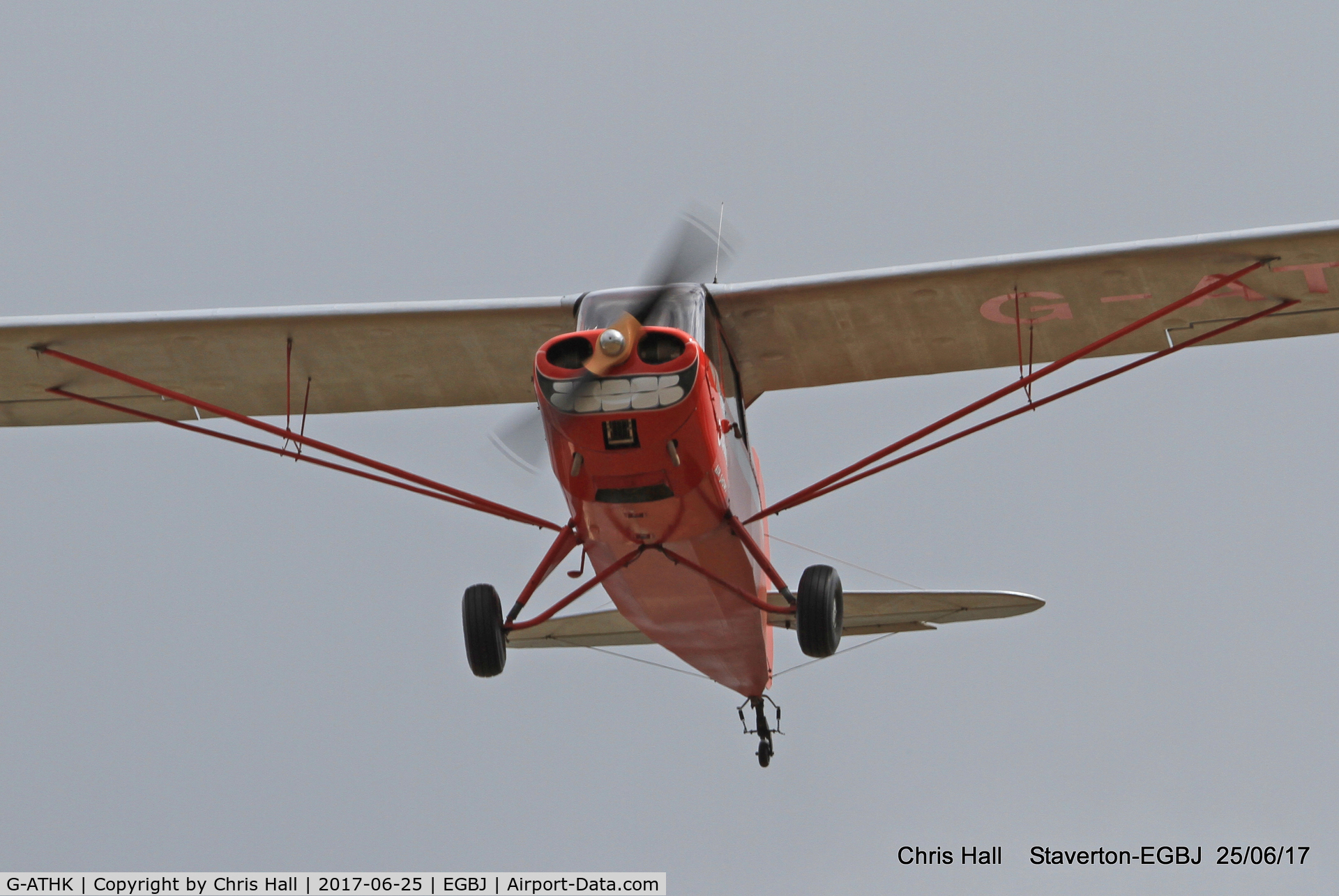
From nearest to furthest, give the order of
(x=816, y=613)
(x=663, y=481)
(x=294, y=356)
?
1. (x=663, y=481)
2. (x=816, y=613)
3. (x=294, y=356)

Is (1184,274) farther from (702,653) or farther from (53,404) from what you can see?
(53,404)

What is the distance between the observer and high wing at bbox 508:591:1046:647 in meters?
14.9

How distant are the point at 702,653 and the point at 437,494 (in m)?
2.61

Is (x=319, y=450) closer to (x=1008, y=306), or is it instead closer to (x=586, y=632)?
(x=586, y=632)

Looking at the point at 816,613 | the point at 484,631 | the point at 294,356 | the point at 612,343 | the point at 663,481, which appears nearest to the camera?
the point at 612,343

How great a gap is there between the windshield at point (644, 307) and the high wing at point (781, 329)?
48.7 inches

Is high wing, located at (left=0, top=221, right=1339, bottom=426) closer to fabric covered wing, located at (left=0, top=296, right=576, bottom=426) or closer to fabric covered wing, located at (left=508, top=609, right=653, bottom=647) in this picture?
fabric covered wing, located at (left=0, top=296, right=576, bottom=426)

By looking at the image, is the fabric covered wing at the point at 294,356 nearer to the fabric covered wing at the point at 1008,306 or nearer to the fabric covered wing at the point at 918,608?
the fabric covered wing at the point at 1008,306


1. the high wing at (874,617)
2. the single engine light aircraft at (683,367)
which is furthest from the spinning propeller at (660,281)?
the high wing at (874,617)

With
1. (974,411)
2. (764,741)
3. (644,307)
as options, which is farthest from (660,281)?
(764,741)

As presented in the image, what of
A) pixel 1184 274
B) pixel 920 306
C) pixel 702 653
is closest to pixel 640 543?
pixel 702 653

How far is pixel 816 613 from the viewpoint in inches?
488

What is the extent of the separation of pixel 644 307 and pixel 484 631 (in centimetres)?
270

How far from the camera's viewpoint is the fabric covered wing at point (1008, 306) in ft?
43.8
